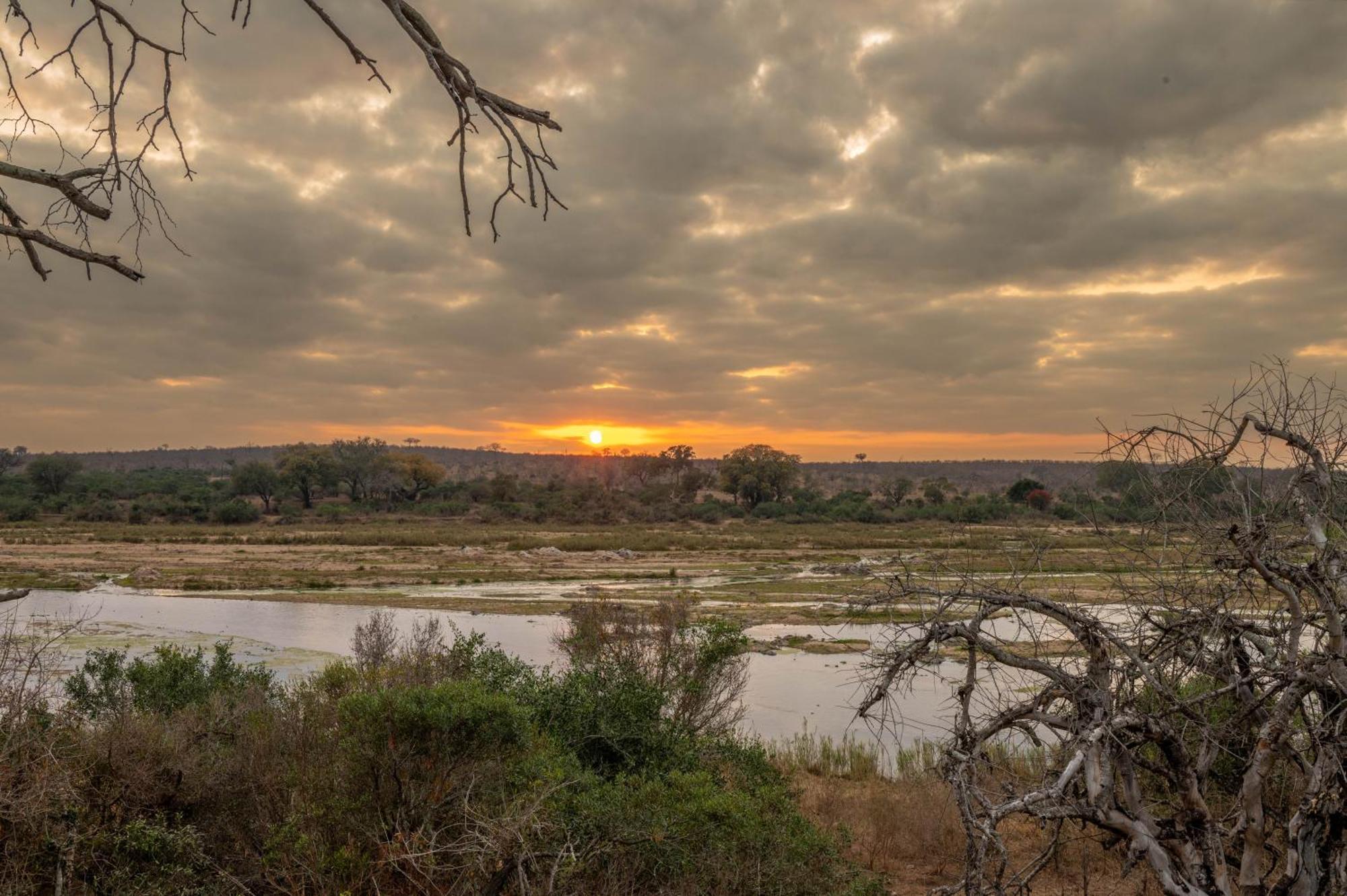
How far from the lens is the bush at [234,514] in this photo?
82.7 meters

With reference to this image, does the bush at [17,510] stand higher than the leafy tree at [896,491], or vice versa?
the leafy tree at [896,491]

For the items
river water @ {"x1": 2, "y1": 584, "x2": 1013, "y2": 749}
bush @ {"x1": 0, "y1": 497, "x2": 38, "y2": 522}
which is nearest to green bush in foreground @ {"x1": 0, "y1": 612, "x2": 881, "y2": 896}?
river water @ {"x1": 2, "y1": 584, "x2": 1013, "y2": 749}

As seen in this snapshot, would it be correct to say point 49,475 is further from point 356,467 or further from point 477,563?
point 477,563

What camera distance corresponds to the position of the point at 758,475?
108m

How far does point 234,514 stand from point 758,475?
57488mm

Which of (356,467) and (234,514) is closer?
(234,514)

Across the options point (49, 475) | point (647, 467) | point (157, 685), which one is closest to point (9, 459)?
point (49, 475)

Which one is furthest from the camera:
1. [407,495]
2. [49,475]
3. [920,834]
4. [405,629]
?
[407,495]

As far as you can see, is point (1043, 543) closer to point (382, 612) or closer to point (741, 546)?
point (382, 612)

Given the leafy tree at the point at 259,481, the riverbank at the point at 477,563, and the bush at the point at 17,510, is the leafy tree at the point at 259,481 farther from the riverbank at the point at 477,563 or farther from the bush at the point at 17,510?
the riverbank at the point at 477,563

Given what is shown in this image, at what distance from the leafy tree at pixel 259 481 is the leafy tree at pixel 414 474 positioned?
13.1 meters

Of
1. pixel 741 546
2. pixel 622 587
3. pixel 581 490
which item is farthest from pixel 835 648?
pixel 581 490

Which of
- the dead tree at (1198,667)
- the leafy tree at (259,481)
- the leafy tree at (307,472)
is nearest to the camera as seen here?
the dead tree at (1198,667)

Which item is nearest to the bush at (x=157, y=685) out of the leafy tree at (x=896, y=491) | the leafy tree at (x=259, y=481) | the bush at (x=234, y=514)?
the bush at (x=234, y=514)
